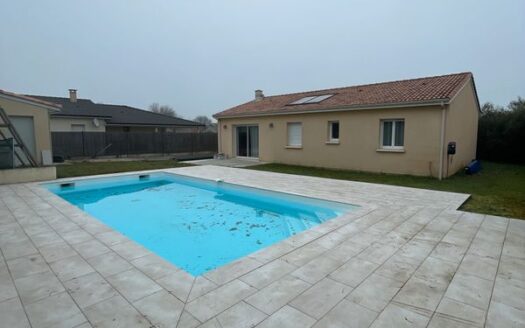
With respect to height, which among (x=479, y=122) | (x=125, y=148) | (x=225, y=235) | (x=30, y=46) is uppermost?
(x=30, y=46)

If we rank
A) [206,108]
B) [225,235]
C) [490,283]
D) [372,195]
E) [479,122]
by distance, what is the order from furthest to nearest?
[206,108] < [479,122] < [372,195] < [225,235] < [490,283]

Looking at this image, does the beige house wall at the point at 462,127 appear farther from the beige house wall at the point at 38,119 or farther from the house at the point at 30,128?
the beige house wall at the point at 38,119

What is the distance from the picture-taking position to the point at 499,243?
4.49m

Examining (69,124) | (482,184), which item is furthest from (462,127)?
(69,124)

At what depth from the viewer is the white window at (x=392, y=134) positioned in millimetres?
12055

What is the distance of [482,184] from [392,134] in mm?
3613

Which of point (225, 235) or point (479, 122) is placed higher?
point (479, 122)

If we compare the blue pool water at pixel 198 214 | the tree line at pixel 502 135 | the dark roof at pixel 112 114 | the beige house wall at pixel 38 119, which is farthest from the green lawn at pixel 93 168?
the tree line at pixel 502 135

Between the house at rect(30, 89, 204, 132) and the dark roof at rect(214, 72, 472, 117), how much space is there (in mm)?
10857

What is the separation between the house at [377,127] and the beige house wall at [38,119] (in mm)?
9467

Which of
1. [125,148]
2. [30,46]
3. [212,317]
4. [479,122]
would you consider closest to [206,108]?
[125,148]

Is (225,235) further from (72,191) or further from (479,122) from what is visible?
(479,122)

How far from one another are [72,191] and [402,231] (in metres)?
9.96

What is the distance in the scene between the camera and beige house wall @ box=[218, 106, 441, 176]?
1120 centimetres
